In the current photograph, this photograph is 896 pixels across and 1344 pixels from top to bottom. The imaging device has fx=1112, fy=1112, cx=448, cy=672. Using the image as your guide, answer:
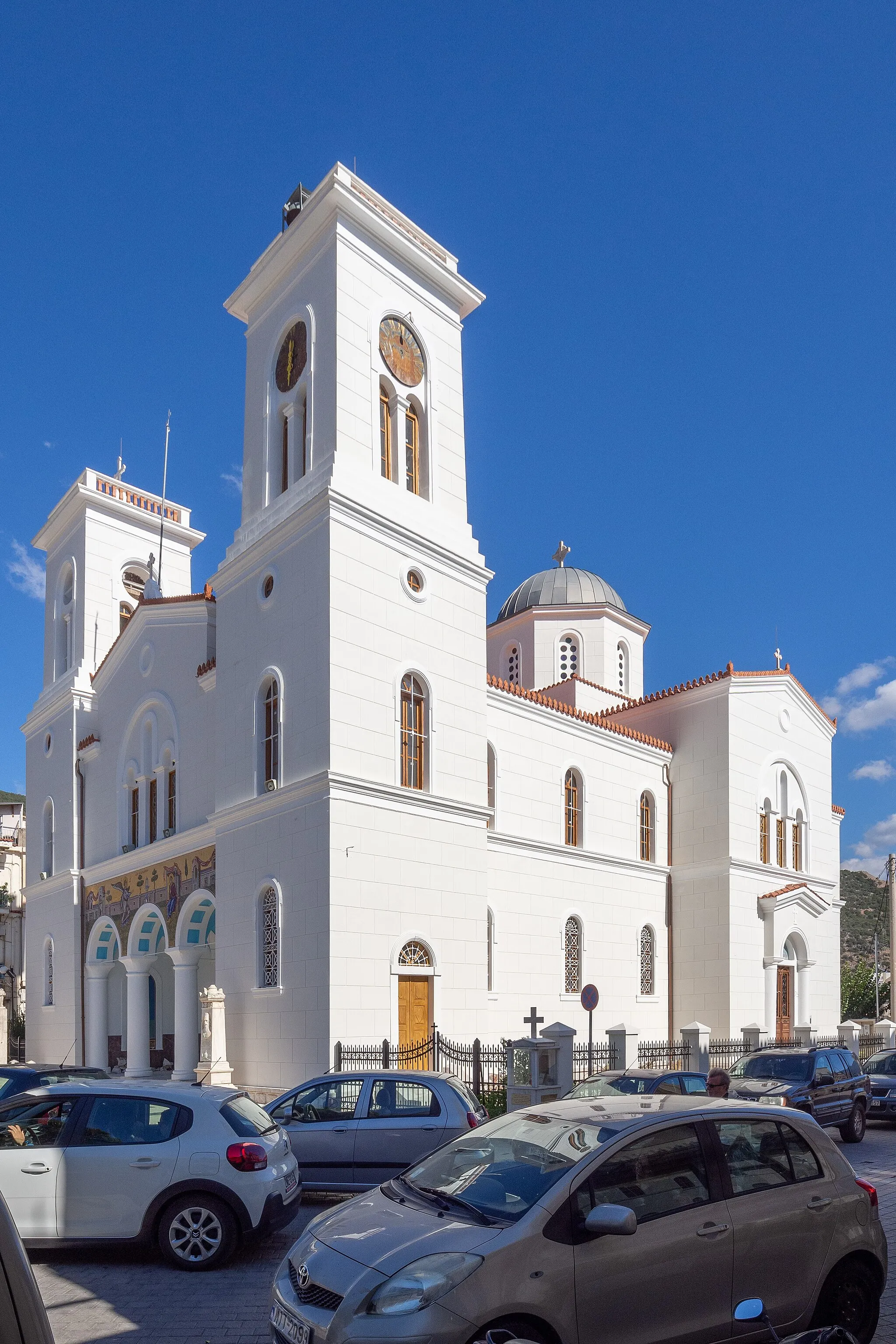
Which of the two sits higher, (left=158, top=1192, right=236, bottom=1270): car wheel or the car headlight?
the car headlight

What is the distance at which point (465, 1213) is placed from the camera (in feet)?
→ 18.4

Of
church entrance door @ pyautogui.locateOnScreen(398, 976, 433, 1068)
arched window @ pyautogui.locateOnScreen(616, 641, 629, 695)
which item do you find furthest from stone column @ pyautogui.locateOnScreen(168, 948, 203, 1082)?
arched window @ pyautogui.locateOnScreen(616, 641, 629, 695)

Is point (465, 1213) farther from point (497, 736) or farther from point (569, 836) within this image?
point (569, 836)

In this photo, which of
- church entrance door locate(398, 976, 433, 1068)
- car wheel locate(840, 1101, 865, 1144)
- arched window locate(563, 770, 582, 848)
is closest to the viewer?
car wheel locate(840, 1101, 865, 1144)

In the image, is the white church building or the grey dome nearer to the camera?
the white church building

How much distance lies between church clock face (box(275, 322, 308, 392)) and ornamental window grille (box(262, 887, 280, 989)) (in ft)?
33.4

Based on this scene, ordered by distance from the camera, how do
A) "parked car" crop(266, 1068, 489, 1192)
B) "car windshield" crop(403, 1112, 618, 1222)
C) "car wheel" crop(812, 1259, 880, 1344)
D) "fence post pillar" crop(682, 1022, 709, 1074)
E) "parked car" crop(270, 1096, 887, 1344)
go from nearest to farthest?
"parked car" crop(270, 1096, 887, 1344), "car windshield" crop(403, 1112, 618, 1222), "car wheel" crop(812, 1259, 880, 1344), "parked car" crop(266, 1068, 489, 1192), "fence post pillar" crop(682, 1022, 709, 1074)

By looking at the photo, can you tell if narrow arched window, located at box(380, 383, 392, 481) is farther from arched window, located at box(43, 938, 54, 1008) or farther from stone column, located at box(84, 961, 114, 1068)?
arched window, located at box(43, 938, 54, 1008)

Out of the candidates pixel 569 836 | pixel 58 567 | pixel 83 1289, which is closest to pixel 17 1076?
pixel 83 1289

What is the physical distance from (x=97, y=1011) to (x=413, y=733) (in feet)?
42.9

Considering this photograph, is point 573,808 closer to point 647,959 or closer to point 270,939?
point 647,959

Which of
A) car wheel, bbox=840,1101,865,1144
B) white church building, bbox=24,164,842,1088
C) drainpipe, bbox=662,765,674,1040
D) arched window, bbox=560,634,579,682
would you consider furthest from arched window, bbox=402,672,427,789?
arched window, bbox=560,634,579,682

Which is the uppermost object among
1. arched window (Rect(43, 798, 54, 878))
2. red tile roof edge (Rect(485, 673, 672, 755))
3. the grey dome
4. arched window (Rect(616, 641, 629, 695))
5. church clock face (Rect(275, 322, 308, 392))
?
church clock face (Rect(275, 322, 308, 392))

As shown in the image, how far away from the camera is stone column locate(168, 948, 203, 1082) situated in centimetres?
2298
